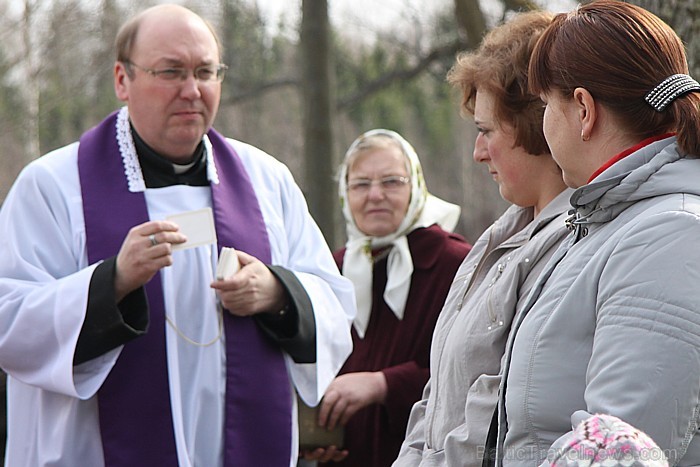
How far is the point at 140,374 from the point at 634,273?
205cm

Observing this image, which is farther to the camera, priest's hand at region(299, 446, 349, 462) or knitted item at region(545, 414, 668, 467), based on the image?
priest's hand at region(299, 446, 349, 462)

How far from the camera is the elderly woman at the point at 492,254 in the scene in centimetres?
242

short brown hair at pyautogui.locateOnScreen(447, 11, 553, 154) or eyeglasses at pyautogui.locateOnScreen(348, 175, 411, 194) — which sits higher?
short brown hair at pyautogui.locateOnScreen(447, 11, 553, 154)

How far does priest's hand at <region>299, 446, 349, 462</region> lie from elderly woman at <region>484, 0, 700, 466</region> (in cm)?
184

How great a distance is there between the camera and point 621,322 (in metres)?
1.75

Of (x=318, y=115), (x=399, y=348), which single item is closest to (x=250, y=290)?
(x=399, y=348)

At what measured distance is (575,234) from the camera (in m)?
2.12

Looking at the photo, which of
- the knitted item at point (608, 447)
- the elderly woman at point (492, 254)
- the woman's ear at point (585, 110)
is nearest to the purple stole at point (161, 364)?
the elderly woman at point (492, 254)

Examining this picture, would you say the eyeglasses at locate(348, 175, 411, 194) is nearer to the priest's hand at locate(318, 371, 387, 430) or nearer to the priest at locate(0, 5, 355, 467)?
the priest at locate(0, 5, 355, 467)

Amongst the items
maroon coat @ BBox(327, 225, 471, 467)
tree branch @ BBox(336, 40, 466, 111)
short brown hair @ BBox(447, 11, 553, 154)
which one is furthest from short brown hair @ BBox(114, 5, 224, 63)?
tree branch @ BBox(336, 40, 466, 111)

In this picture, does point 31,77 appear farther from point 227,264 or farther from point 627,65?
point 627,65

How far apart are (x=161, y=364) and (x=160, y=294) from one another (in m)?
0.25

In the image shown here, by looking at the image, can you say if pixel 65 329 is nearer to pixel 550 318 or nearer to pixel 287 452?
pixel 287 452

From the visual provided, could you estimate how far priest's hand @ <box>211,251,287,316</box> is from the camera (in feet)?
10.9
